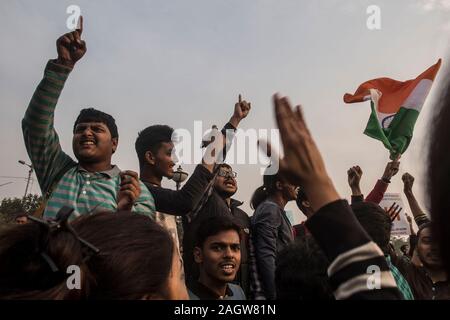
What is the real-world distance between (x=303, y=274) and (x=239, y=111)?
1.75m

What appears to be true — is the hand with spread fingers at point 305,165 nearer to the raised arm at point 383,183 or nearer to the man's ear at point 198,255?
the man's ear at point 198,255

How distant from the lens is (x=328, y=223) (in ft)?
3.43

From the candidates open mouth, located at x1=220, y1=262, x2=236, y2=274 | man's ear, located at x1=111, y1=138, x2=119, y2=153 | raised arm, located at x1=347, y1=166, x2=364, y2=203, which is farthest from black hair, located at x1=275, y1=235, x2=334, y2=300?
raised arm, located at x1=347, y1=166, x2=364, y2=203

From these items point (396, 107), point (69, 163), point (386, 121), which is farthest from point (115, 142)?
point (396, 107)

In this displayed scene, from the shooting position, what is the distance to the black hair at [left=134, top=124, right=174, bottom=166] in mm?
3758

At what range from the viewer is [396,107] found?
5.80 m

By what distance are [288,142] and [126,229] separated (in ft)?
2.18

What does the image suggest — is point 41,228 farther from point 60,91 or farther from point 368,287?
point 60,91

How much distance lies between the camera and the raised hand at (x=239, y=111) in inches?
133

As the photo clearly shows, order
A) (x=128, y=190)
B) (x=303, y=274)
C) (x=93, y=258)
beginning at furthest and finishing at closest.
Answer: (x=128, y=190) < (x=303, y=274) < (x=93, y=258)

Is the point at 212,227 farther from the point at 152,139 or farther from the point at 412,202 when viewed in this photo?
the point at 412,202

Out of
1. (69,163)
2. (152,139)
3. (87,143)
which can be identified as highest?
(152,139)

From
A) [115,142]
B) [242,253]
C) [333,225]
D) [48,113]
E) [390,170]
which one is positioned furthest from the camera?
[390,170]

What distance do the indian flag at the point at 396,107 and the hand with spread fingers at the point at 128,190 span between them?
356cm
